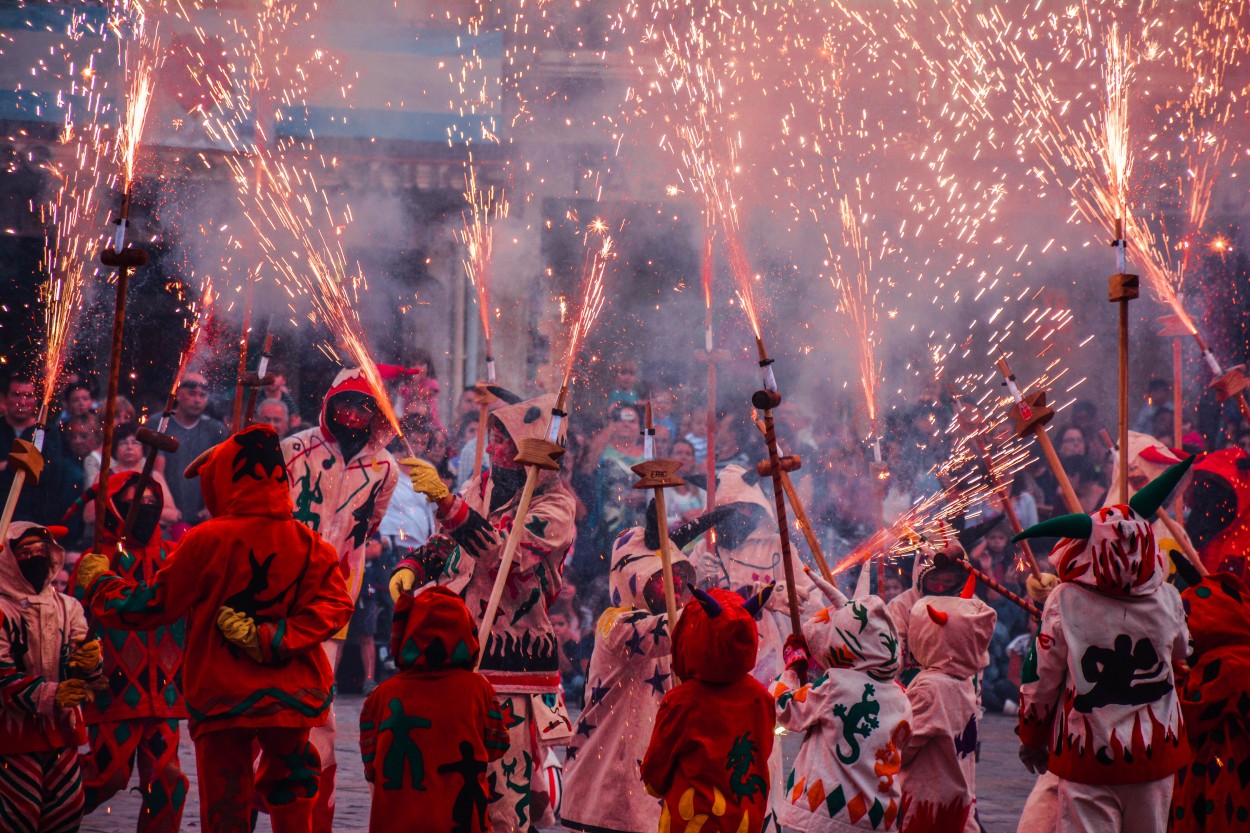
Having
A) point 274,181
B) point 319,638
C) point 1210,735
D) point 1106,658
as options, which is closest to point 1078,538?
point 1106,658

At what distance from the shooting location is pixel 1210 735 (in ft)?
16.5

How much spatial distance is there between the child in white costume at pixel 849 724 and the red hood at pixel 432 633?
4.46 ft

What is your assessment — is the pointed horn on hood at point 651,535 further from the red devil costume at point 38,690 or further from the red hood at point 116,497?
the red devil costume at point 38,690

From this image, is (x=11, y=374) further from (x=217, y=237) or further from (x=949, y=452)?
(x=949, y=452)

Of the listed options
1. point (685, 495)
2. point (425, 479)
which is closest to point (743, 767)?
point (425, 479)

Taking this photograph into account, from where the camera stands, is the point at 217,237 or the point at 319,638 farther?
the point at 217,237

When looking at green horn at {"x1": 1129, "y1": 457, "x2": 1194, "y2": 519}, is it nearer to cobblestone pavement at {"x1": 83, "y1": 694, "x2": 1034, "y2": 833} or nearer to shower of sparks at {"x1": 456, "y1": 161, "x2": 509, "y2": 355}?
cobblestone pavement at {"x1": 83, "y1": 694, "x2": 1034, "y2": 833}

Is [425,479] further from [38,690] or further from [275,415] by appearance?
[275,415]

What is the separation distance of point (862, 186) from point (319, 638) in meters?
9.51

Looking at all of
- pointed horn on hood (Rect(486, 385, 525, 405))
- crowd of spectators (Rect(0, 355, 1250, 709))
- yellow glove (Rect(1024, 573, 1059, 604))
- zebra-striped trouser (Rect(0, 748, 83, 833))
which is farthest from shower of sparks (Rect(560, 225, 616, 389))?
zebra-striped trouser (Rect(0, 748, 83, 833))

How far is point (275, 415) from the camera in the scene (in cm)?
1086

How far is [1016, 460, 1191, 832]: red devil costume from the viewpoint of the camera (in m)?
4.61

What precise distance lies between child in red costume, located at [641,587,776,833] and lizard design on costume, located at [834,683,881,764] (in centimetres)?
34

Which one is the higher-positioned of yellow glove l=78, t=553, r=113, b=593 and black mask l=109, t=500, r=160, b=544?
black mask l=109, t=500, r=160, b=544
